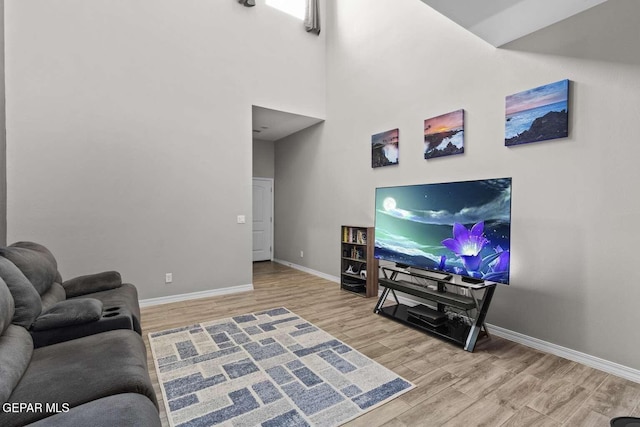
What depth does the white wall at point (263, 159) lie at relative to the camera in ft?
22.1

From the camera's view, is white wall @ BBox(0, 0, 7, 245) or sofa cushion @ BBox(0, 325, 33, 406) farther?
white wall @ BBox(0, 0, 7, 245)

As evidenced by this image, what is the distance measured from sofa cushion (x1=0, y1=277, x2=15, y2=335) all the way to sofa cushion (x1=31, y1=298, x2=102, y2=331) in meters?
0.17

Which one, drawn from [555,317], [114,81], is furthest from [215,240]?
[555,317]

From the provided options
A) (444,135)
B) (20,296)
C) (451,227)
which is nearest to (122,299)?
(20,296)

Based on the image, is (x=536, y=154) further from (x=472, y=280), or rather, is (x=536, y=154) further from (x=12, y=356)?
(x=12, y=356)

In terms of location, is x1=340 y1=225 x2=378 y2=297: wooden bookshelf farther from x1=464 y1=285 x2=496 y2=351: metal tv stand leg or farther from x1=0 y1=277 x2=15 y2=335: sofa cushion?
x1=0 y1=277 x2=15 y2=335: sofa cushion

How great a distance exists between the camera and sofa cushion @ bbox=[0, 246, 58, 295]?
76.7 inches

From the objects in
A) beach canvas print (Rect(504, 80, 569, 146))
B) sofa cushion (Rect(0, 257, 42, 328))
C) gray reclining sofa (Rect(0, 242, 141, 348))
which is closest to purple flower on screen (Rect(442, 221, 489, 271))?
beach canvas print (Rect(504, 80, 569, 146))

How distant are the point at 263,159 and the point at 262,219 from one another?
1.36 metres

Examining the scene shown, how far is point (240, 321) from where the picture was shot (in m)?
3.34

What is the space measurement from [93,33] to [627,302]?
586 cm

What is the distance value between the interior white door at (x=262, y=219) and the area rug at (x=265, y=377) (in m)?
3.72

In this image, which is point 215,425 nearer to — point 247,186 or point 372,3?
point 247,186

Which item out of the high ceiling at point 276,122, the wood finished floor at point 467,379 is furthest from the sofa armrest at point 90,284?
the high ceiling at point 276,122
